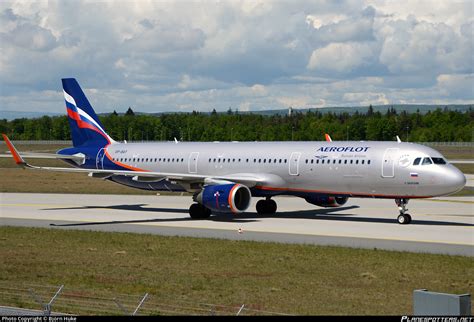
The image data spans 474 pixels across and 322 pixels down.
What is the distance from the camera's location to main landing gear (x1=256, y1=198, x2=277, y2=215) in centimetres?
4838

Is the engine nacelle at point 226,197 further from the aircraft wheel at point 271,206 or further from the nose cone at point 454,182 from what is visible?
the nose cone at point 454,182

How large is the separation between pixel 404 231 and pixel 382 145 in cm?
609

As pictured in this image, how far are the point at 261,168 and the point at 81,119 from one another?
49.9 ft

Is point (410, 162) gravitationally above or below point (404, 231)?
above

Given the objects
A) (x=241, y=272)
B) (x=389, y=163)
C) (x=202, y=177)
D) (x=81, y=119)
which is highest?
(x=81, y=119)

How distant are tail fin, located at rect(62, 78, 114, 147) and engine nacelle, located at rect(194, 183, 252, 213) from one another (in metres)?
13.3

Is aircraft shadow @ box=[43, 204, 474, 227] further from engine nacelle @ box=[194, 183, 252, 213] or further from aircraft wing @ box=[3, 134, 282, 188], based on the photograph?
aircraft wing @ box=[3, 134, 282, 188]

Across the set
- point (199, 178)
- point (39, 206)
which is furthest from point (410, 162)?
point (39, 206)

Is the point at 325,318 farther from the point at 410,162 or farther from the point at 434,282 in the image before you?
the point at 410,162

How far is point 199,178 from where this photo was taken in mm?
46375

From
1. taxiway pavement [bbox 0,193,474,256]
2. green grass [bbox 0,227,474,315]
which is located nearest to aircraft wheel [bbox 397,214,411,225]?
taxiway pavement [bbox 0,193,474,256]

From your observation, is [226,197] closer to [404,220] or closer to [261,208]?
[261,208]

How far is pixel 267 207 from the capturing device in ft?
159

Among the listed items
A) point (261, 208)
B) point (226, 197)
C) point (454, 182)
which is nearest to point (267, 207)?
point (261, 208)
